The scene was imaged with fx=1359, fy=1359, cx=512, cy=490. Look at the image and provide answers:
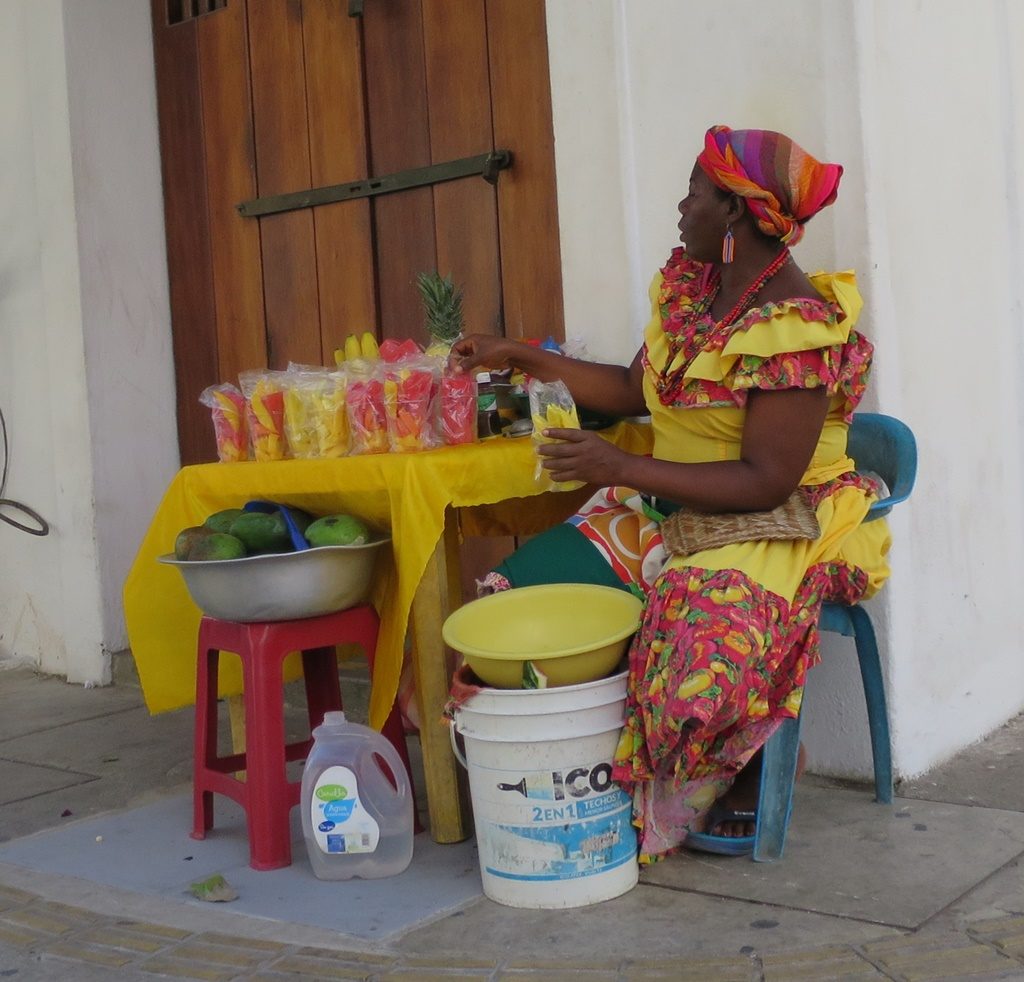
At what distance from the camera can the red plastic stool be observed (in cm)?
312

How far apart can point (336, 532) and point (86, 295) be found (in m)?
2.56

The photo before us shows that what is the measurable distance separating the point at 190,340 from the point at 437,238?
135cm

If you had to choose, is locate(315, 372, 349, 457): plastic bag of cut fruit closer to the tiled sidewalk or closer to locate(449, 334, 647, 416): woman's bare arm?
locate(449, 334, 647, 416): woman's bare arm

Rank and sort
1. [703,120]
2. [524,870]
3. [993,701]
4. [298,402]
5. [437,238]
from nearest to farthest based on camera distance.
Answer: [524,870] → [298,402] → [703,120] → [993,701] → [437,238]

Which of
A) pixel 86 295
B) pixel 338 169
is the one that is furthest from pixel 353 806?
pixel 86 295

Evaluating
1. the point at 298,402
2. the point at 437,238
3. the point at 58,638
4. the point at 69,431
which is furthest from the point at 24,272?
the point at 298,402

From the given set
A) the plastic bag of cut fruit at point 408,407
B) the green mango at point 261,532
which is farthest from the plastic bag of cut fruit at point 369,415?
the green mango at point 261,532

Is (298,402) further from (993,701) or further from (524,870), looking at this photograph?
(993,701)

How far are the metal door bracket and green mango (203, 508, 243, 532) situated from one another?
63.4 inches

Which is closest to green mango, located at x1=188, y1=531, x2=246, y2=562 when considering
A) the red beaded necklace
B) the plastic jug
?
the plastic jug

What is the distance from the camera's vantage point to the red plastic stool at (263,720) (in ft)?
10.2

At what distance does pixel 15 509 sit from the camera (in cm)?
561

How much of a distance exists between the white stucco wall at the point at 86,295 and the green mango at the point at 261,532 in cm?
231

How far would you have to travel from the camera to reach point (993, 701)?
12.8 ft
